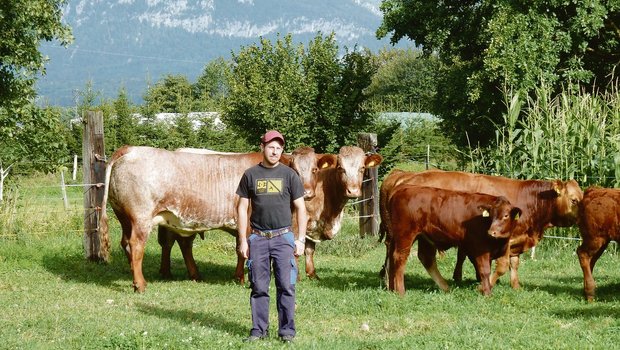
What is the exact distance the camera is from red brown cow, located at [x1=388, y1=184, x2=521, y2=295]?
964 centimetres

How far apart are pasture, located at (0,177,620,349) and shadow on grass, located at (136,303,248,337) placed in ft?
0.04

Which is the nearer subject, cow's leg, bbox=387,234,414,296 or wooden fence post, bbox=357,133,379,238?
cow's leg, bbox=387,234,414,296

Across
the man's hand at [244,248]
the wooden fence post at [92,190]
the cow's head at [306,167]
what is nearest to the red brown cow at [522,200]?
the cow's head at [306,167]

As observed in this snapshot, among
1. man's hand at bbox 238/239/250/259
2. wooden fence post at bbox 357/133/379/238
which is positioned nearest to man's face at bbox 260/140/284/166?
man's hand at bbox 238/239/250/259

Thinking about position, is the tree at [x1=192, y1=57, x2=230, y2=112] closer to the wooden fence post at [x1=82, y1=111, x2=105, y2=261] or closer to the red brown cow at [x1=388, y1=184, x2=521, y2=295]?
the wooden fence post at [x1=82, y1=111, x2=105, y2=261]

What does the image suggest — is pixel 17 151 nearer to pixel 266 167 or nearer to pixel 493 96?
pixel 493 96

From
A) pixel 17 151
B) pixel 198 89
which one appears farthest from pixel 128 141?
pixel 198 89

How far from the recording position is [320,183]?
40.3 feet

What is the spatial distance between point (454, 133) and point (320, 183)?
15.2m

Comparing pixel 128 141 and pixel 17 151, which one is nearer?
pixel 17 151

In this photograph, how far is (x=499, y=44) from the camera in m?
20.2

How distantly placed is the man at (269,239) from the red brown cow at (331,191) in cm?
385

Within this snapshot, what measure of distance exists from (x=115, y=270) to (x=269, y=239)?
580 centimetres

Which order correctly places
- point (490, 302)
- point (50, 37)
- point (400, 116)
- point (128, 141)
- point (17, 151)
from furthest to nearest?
point (400, 116) < point (128, 141) < point (17, 151) < point (50, 37) < point (490, 302)
